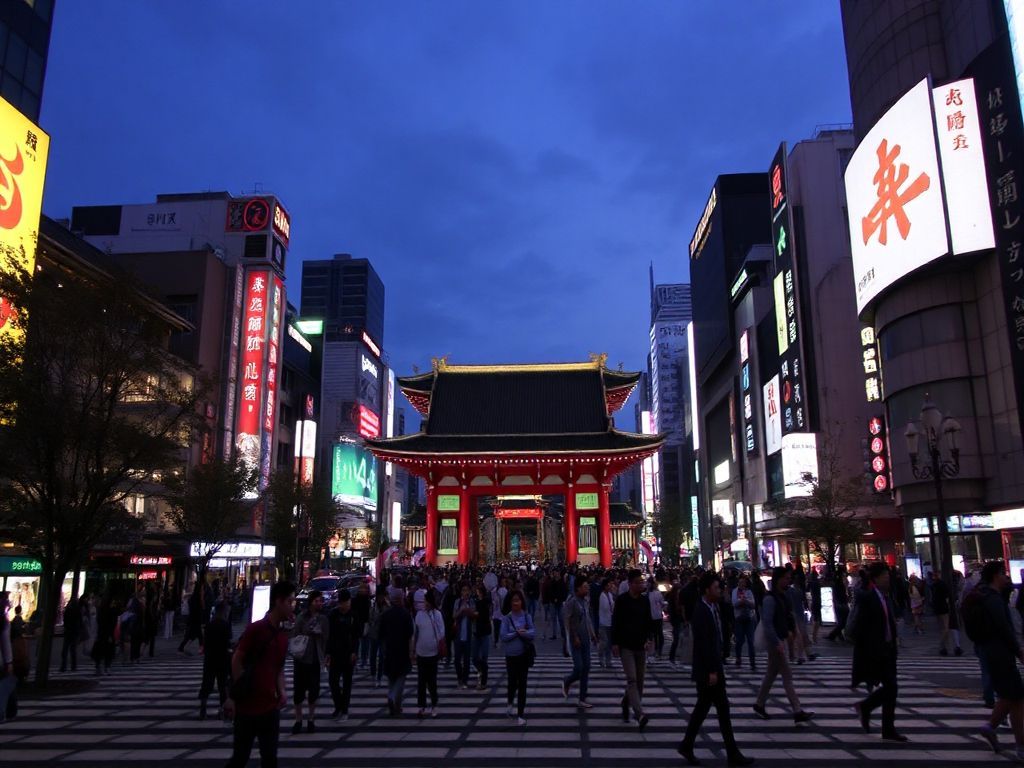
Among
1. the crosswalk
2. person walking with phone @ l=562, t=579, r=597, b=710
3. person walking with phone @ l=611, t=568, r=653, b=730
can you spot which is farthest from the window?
person walking with phone @ l=611, t=568, r=653, b=730

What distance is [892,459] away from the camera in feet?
112

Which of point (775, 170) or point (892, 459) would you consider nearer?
point (892, 459)

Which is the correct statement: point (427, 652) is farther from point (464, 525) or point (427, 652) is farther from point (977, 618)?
point (464, 525)

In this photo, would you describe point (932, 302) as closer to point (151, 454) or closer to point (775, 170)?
point (775, 170)

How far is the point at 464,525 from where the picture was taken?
147ft

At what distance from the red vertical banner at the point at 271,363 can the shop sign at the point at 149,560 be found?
1173 centimetres

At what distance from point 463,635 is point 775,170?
4615 centimetres

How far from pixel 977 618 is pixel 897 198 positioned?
27.7 metres

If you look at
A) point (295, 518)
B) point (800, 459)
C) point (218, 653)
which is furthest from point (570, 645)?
point (800, 459)

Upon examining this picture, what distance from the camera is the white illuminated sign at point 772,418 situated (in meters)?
52.9

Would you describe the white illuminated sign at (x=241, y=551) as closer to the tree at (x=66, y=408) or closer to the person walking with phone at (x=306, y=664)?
the tree at (x=66, y=408)

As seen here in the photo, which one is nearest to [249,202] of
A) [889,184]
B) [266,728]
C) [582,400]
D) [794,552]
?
[582,400]

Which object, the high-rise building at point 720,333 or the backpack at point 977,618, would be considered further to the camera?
the high-rise building at point 720,333

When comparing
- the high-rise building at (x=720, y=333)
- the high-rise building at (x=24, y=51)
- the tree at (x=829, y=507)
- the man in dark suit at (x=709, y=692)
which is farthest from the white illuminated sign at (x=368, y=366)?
the man in dark suit at (x=709, y=692)
